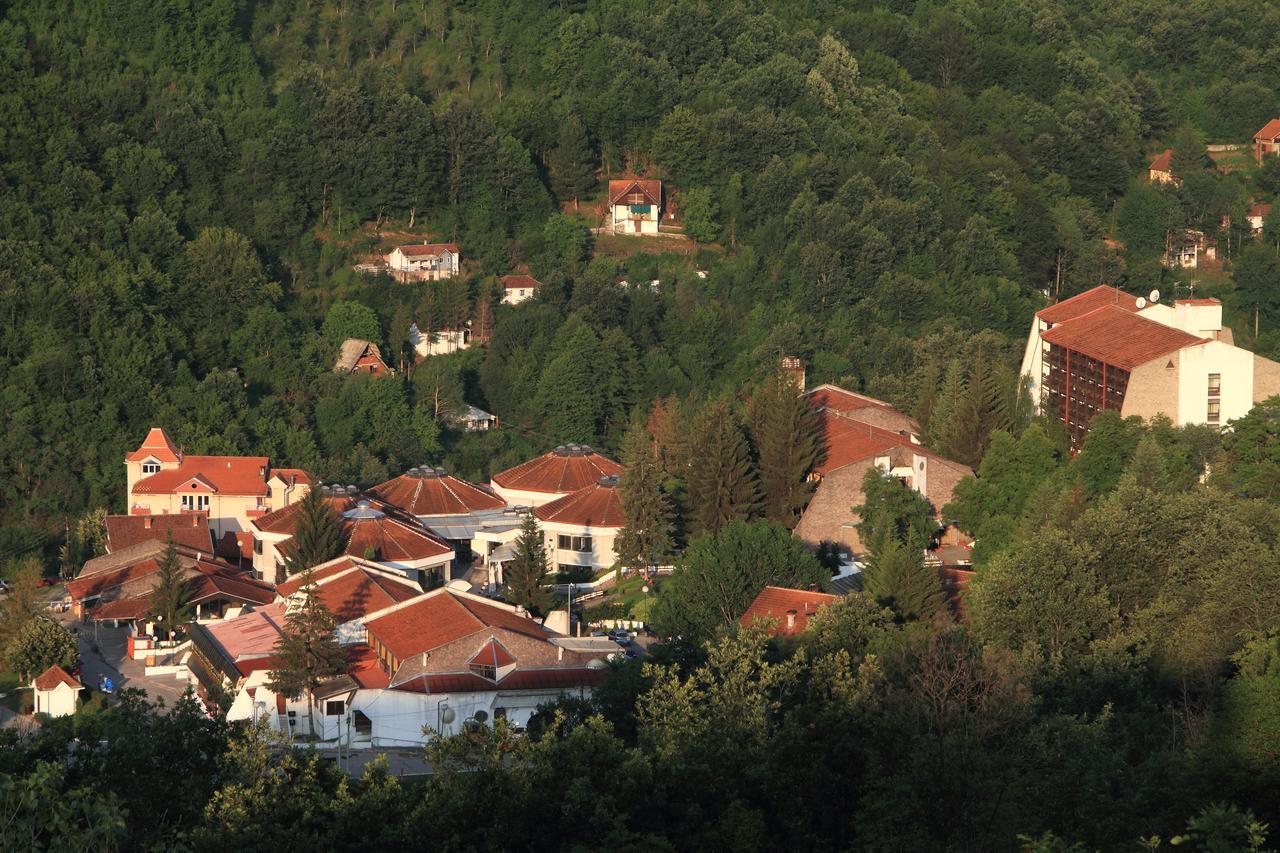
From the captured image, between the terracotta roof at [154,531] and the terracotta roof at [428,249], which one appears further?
the terracotta roof at [428,249]

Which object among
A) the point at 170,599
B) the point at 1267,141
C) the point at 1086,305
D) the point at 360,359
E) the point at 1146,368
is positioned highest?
the point at 1267,141

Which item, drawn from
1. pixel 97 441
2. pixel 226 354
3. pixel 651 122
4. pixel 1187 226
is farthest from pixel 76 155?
pixel 1187 226

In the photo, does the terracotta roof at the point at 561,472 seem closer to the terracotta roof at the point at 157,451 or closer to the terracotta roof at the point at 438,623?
the terracotta roof at the point at 157,451

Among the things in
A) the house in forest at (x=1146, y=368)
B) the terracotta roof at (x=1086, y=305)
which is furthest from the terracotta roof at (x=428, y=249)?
the house in forest at (x=1146, y=368)

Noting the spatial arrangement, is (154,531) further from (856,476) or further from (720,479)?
(856,476)

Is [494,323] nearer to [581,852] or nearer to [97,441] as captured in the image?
[97,441]

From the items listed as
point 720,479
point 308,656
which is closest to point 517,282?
point 720,479

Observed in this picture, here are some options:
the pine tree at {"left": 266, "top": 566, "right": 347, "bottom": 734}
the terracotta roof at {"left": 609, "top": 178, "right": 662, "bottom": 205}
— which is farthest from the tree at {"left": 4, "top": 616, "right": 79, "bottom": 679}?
the terracotta roof at {"left": 609, "top": 178, "right": 662, "bottom": 205}
